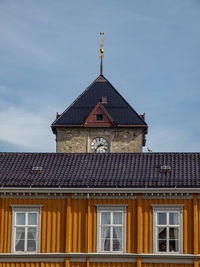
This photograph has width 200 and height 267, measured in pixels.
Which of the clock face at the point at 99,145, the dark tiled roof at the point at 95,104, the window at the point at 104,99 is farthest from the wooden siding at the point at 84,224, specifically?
the window at the point at 104,99

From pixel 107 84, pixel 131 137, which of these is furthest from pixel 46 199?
pixel 107 84

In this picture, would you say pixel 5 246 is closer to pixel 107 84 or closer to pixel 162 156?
pixel 162 156

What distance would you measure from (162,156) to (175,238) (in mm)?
5425

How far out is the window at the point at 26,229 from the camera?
3244 centimetres

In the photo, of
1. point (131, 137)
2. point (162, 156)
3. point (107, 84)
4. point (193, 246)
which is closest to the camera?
point (193, 246)

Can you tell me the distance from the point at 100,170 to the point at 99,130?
27275 millimetres

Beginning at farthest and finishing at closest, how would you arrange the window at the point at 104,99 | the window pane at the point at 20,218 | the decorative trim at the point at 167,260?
the window at the point at 104,99 < the window pane at the point at 20,218 < the decorative trim at the point at 167,260

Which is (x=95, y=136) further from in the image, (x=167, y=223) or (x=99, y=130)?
(x=167, y=223)

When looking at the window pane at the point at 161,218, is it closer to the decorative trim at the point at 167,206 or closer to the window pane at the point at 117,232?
the decorative trim at the point at 167,206

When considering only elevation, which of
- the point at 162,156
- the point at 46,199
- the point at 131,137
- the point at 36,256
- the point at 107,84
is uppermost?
the point at 107,84

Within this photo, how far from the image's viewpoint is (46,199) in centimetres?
Answer: 3294

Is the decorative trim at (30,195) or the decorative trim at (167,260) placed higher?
the decorative trim at (30,195)

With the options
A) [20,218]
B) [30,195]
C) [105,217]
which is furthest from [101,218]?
[20,218]

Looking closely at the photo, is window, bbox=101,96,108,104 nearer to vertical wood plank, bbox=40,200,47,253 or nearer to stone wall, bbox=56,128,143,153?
stone wall, bbox=56,128,143,153
